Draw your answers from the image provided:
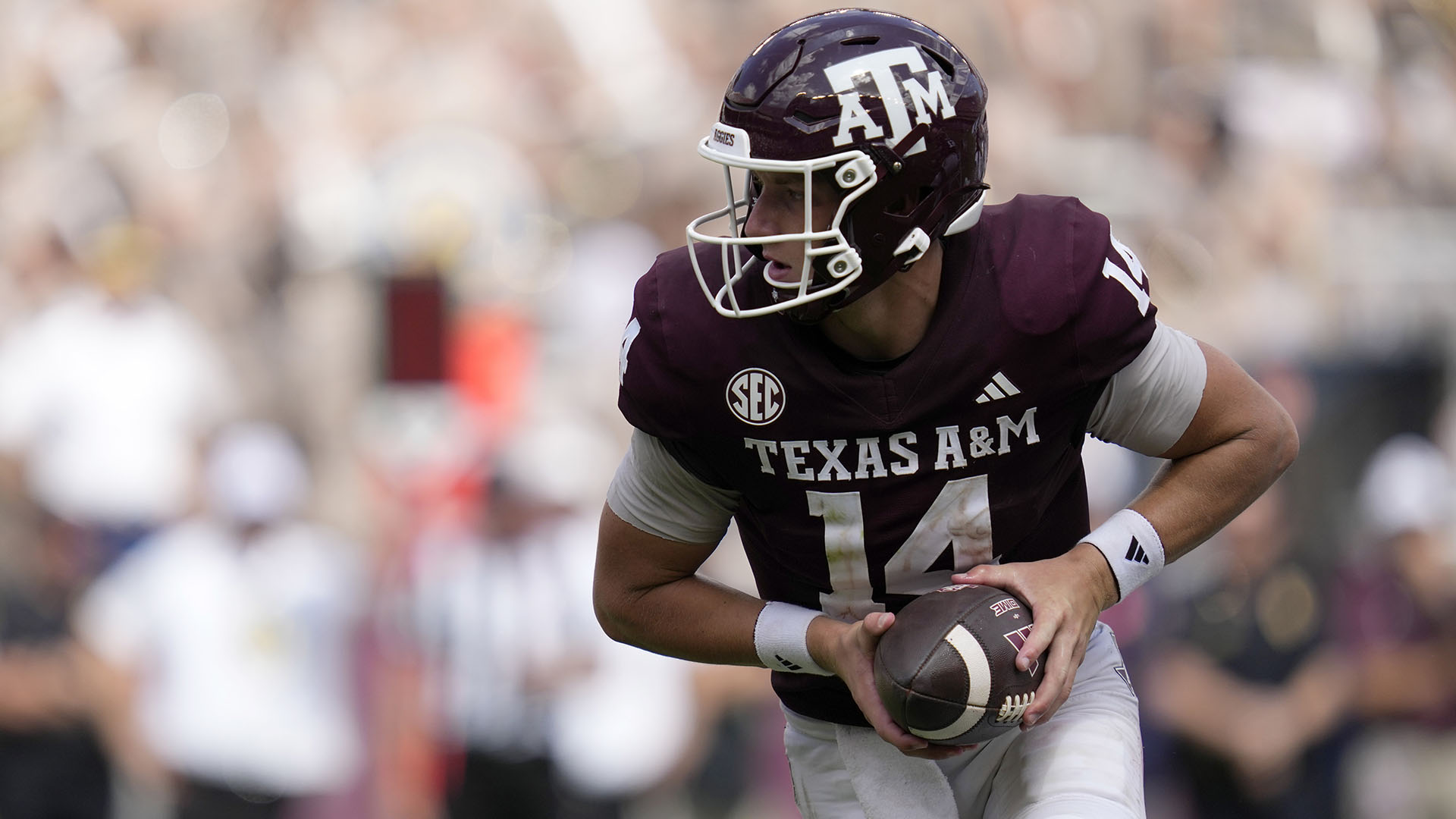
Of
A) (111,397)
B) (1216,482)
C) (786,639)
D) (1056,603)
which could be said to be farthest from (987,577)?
(111,397)

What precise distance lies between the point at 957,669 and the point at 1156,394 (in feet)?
1.85

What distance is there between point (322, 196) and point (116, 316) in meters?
0.88

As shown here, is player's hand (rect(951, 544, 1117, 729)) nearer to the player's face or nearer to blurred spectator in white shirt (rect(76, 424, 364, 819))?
the player's face

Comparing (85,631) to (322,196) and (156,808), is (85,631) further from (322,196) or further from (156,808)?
(322,196)

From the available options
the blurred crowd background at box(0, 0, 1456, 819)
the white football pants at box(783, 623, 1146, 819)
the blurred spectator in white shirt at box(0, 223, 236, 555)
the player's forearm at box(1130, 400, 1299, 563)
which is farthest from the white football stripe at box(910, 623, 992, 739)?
the blurred spectator in white shirt at box(0, 223, 236, 555)

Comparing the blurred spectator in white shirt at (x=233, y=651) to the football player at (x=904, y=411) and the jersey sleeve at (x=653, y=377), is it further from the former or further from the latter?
the jersey sleeve at (x=653, y=377)

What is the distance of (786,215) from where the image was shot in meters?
2.36

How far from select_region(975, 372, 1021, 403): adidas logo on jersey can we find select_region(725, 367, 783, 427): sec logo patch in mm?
299

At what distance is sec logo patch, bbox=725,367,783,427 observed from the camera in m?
2.38

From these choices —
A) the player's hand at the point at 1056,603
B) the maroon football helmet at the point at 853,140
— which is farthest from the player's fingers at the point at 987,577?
the maroon football helmet at the point at 853,140

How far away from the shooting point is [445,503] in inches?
228

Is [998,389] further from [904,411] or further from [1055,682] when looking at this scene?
[1055,682]

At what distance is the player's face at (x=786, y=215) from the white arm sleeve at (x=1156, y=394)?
51 centimetres

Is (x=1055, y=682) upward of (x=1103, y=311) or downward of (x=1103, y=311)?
downward
